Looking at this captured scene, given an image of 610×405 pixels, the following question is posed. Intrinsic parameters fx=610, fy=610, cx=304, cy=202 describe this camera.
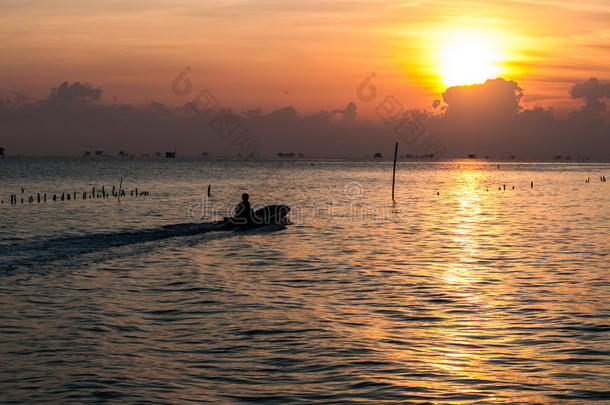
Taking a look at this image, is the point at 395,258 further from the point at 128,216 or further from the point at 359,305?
the point at 128,216

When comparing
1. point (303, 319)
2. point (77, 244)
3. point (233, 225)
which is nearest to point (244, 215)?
point (233, 225)

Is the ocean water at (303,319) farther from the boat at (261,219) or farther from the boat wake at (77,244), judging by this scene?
the boat at (261,219)

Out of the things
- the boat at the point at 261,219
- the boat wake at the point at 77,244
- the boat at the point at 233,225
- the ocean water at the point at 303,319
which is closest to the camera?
the ocean water at the point at 303,319

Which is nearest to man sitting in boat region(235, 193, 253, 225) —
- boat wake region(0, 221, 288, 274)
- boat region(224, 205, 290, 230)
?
boat region(224, 205, 290, 230)

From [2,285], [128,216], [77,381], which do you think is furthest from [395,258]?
[128,216]

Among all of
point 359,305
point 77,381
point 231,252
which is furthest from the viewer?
point 231,252

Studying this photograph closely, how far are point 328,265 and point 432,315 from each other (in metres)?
10.6

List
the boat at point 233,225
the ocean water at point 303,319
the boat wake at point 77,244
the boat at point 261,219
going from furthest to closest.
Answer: the boat at point 261,219, the boat at point 233,225, the boat wake at point 77,244, the ocean water at point 303,319

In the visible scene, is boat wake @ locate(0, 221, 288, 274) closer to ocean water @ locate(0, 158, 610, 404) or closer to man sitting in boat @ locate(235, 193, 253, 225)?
ocean water @ locate(0, 158, 610, 404)

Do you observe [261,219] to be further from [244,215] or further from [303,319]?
[303,319]

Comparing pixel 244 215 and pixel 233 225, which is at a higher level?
pixel 244 215

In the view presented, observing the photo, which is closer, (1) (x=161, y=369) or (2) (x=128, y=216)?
(1) (x=161, y=369)

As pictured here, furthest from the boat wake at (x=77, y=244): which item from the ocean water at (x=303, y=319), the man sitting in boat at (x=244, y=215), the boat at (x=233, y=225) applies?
the man sitting in boat at (x=244, y=215)

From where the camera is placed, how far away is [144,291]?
22625mm
